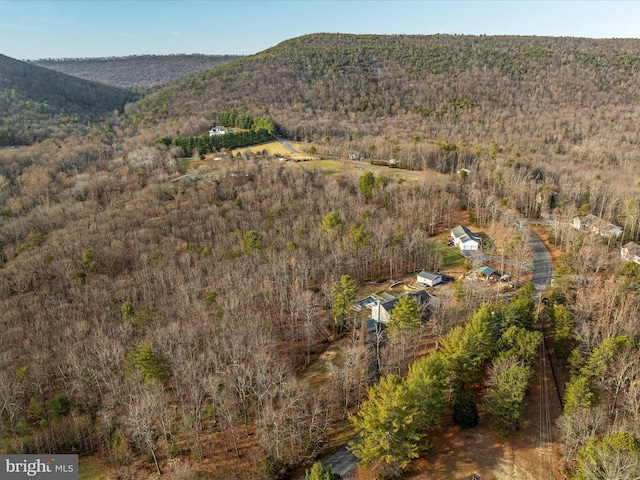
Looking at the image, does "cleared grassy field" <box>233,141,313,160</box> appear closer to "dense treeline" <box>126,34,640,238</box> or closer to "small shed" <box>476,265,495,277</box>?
"dense treeline" <box>126,34,640,238</box>

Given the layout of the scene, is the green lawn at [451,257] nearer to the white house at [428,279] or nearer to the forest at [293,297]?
the forest at [293,297]

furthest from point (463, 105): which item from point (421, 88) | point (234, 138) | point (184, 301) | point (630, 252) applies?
point (184, 301)

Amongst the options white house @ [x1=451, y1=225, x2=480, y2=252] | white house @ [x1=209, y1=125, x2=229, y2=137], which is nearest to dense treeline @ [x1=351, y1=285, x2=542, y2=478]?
white house @ [x1=451, y1=225, x2=480, y2=252]

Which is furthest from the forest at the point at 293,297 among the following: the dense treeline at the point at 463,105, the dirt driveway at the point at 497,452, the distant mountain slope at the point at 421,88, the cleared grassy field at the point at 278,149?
the distant mountain slope at the point at 421,88

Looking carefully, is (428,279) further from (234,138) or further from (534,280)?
(234,138)

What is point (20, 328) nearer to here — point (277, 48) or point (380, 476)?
point (380, 476)
